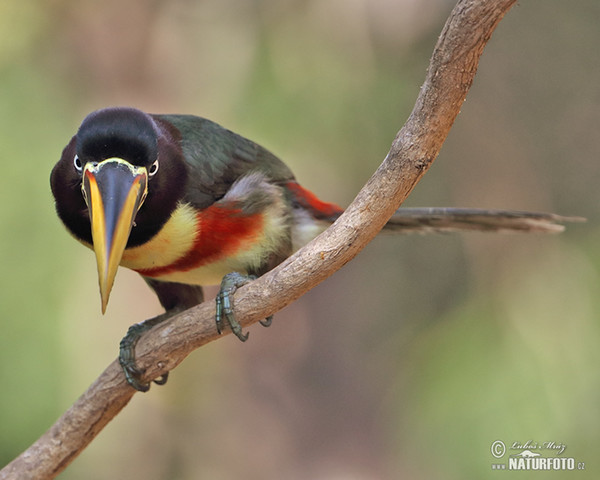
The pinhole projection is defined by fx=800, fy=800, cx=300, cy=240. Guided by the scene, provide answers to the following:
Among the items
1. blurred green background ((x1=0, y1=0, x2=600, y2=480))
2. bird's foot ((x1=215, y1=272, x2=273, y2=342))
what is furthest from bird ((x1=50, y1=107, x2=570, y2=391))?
blurred green background ((x1=0, y1=0, x2=600, y2=480))

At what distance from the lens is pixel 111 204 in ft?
6.77

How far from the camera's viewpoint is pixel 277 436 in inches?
181

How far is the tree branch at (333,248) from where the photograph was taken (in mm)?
1793

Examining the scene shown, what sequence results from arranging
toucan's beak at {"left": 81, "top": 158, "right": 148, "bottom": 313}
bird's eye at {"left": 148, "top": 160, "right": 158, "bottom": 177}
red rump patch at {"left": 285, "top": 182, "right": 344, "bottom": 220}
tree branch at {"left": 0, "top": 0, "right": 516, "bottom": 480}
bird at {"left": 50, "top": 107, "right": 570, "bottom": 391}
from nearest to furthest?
tree branch at {"left": 0, "top": 0, "right": 516, "bottom": 480} < toucan's beak at {"left": 81, "top": 158, "right": 148, "bottom": 313} < bird at {"left": 50, "top": 107, "right": 570, "bottom": 391} < bird's eye at {"left": 148, "top": 160, "right": 158, "bottom": 177} < red rump patch at {"left": 285, "top": 182, "right": 344, "bottom": 220}

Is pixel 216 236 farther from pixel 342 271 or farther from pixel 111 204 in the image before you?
pixel 342 271

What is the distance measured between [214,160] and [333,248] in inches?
29.8

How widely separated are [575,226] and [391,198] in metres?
2.65

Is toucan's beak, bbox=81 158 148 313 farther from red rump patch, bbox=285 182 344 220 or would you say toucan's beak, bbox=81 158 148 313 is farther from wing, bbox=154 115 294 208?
red rump patch, bbox=285 182 344 220

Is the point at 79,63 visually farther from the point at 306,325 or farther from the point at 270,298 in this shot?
the point at 270,298

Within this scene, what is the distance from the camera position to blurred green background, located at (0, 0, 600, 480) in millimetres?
4031

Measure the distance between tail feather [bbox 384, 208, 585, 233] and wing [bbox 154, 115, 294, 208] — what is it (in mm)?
493

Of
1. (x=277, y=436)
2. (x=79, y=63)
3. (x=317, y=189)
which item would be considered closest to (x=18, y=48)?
(x=79, y=63)

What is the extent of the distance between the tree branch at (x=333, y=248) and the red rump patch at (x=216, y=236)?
21 centimetres

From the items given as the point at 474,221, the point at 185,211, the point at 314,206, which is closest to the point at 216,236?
the point at 185,211
